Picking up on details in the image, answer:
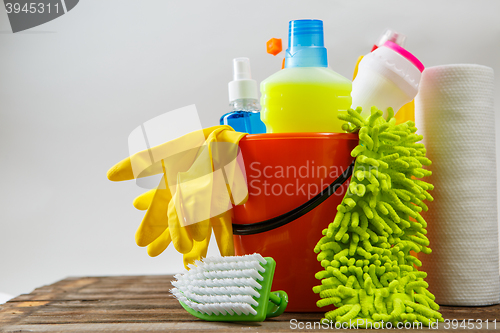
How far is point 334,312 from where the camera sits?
16.5 inches

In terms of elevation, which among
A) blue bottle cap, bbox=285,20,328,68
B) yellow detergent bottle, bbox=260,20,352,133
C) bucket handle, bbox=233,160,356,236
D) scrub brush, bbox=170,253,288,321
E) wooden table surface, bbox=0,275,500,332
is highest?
blue bottle cap, bbox=285,20,328,68

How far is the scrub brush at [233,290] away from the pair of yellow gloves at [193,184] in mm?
31

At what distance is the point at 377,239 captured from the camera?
1.44 ft

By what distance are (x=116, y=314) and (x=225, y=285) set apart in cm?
15

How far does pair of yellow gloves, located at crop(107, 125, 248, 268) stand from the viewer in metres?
0.45

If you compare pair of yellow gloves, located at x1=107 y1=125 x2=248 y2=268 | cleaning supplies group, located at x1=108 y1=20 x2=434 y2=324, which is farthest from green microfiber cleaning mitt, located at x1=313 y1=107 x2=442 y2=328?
pair of yellow gloves, located at x1=107 y1=125 x2=248 y2=268

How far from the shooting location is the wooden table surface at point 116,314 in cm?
43

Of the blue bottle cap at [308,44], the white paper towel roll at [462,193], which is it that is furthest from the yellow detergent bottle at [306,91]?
the white paper towel roll at [462,193]

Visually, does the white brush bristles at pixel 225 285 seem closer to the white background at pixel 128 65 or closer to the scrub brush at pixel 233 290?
the scrub brush at pixel 233 290

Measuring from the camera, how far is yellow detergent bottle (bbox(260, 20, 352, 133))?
490 millimetres

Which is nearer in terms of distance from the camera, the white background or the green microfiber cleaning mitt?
the green microfiber cleaning mitt

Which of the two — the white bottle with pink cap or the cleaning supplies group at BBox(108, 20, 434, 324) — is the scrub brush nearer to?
the cleaning supplies group at BBox(108, 20, 434, 324)

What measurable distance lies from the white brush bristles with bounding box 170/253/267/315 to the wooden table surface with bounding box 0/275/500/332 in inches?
0.7

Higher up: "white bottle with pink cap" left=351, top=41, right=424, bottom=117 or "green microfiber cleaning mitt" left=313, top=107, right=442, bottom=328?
"white bottle with pink cap" left=351, top=41, right=424, bottom=117
